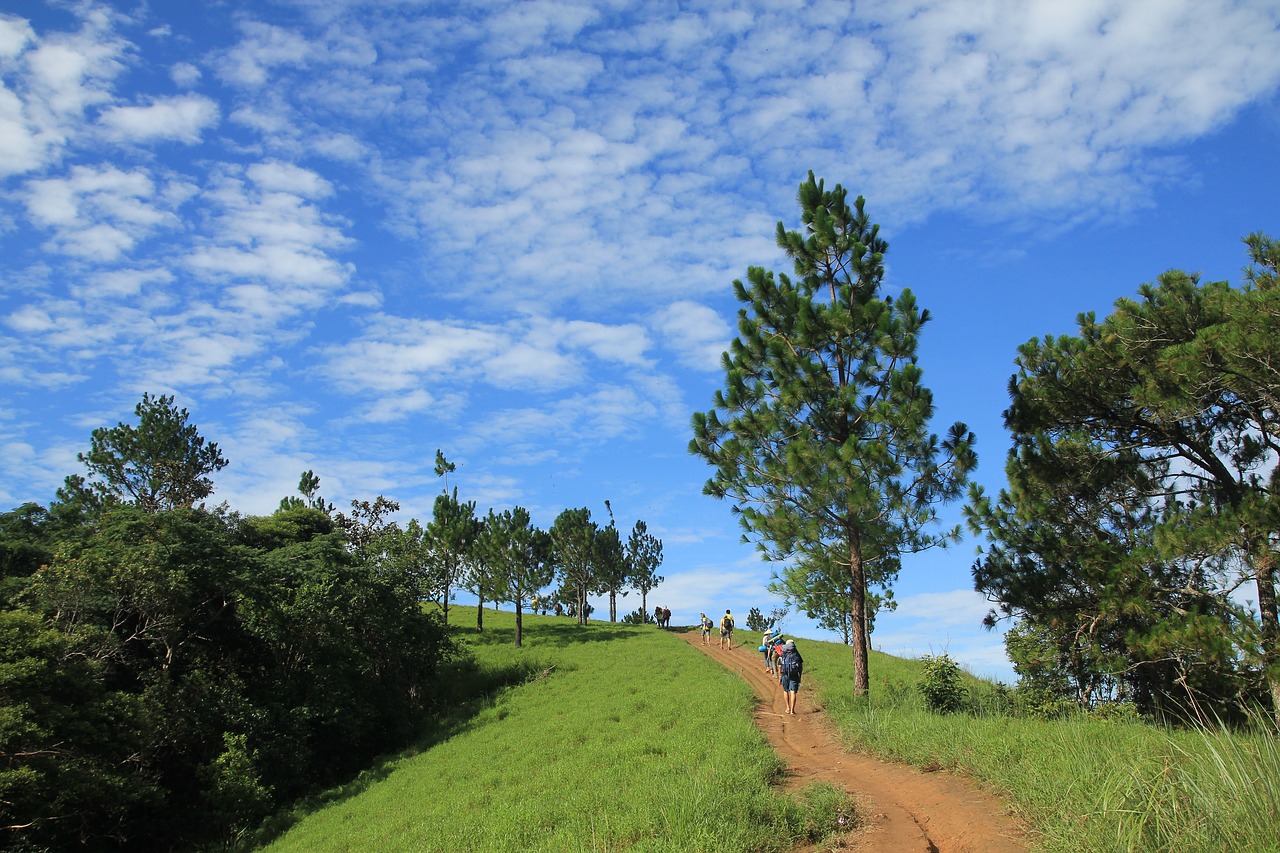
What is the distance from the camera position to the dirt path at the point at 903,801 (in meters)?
8.27

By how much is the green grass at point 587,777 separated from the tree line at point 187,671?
3100 mm

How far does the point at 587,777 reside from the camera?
530 inches

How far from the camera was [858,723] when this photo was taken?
14.7 metres

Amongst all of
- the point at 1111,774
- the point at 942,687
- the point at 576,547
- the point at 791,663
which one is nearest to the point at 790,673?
the point at 791,663

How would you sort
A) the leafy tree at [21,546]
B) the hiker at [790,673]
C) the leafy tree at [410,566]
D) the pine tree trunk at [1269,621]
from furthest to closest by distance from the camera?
the leafy tree at [410,566], the leafy tree at [21,546], the hiker at [790,673], the pine tree trunk at [1269,621]

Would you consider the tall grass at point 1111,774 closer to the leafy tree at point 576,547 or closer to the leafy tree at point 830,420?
the leafy tree at point 830,420

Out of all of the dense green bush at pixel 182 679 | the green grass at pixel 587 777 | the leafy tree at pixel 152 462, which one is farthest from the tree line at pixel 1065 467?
the leafy tree at pixel 152 462

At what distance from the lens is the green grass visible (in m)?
9.26

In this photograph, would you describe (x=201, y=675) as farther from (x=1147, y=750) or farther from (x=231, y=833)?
(x=1147, y=750)

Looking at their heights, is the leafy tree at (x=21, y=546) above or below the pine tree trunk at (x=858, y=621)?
above

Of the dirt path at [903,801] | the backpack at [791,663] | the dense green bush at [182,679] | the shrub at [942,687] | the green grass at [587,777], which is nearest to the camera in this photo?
the dirt path at [903,801]

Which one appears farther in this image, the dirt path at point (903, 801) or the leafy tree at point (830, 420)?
the leafy tree at point (830, 420)

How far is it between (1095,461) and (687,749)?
12349mm

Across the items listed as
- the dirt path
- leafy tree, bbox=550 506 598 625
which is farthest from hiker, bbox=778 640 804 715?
leafy tree, bbox=550 506 598 625
